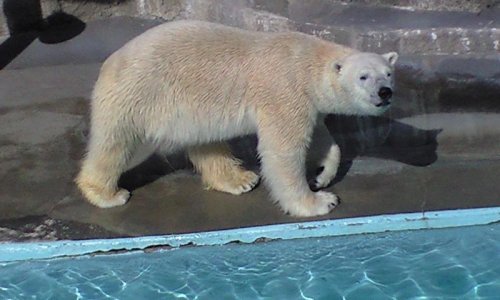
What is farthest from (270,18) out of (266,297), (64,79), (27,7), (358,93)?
(266,297)

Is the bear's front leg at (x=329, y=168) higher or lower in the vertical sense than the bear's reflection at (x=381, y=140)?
higher

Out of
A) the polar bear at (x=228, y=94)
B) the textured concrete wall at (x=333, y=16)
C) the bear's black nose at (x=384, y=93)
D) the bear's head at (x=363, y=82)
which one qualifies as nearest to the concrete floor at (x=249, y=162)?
the textured concrete wall at (x=333, y=16)

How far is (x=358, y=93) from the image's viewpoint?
393 centimetres

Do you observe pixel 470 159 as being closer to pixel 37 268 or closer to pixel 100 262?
pixel 100 262

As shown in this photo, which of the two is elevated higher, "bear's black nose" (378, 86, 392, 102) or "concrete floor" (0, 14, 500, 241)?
"bear's black nose" (378, 86, 392, 102)

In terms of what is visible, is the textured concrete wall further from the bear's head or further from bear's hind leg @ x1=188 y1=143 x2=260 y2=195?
the bear's head

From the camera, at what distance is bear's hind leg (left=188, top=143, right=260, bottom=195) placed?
451cm

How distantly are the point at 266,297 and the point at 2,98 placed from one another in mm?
2767

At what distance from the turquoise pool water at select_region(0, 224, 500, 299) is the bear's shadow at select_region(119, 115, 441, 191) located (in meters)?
0.63

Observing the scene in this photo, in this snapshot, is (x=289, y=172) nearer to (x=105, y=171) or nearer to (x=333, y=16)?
(x=105, y=171)

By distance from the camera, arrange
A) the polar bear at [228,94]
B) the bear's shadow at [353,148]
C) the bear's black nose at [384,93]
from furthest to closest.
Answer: the bear's shadow at [353,148] < the polar bear at [228,94] < the bear's black nose at [384,93]

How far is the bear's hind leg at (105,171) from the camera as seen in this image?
4176 millimetres

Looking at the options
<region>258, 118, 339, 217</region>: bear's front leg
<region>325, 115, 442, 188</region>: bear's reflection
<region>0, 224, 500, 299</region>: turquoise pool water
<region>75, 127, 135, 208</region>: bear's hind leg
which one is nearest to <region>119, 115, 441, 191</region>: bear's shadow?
<region>325, 115, 442, 188</region>: bear's reflection

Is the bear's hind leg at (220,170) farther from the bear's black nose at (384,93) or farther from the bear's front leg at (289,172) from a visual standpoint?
the bear's black nose at (384,93)
